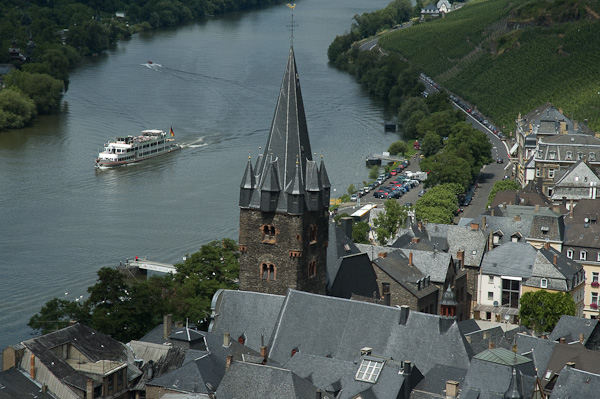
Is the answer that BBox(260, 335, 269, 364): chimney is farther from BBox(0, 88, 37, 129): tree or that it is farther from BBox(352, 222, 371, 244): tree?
BBox(0, 88, 37, 129): tree

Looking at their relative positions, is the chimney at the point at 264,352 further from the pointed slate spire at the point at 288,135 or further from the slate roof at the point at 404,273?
the slate roof at the point at 404,273

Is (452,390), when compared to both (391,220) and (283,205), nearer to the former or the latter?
(283,205)

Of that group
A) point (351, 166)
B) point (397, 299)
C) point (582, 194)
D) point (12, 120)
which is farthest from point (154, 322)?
point (12, 120)

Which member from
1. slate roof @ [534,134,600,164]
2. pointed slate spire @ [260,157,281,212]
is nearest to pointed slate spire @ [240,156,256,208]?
pointed slate spire @ [260,157,281,212]

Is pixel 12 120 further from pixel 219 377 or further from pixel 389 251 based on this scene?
pixel 219 377

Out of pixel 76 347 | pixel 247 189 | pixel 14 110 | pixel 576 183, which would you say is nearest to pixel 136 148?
pixel 14 110
